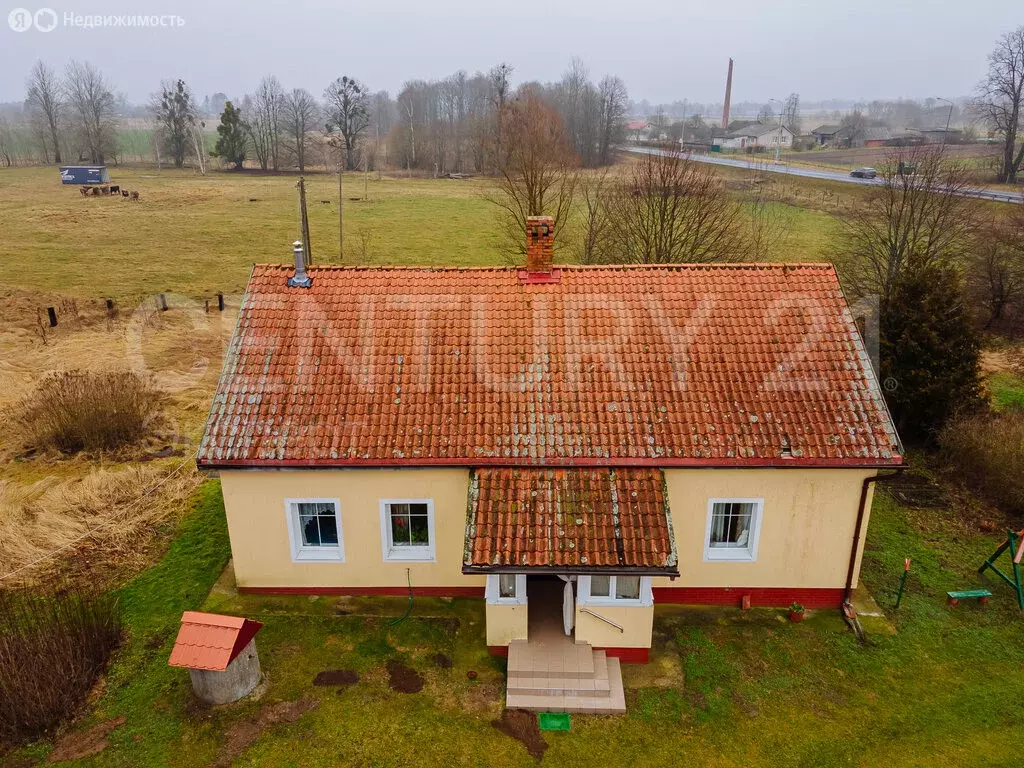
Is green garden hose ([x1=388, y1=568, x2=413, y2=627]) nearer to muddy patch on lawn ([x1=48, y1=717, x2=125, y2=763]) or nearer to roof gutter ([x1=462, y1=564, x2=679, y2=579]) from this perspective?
roof gutter ([x1=462, y1=564, x2=679, y2=579])

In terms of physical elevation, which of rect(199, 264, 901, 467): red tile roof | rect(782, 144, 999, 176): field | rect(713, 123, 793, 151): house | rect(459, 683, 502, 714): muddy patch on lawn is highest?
rect(713, 123, 793, 151): house

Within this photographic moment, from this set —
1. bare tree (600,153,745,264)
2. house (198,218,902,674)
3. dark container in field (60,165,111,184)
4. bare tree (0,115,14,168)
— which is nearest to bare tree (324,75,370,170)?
dark container in field (60,165,111,184)

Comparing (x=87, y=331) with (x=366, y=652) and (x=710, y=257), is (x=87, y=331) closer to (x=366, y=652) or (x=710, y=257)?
(x=366, y=652)

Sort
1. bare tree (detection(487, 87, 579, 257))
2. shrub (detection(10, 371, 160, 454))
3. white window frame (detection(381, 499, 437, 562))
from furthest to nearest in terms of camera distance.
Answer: bare tree (detection(487, 87, 579, 257)) → shrub (detection(10, 371, 160, 454)) → white window frame (detection(381, 499, 437, 562))

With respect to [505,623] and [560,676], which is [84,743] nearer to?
[505,623]

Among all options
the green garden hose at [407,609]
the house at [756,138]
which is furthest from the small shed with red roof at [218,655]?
the house at [756,138]

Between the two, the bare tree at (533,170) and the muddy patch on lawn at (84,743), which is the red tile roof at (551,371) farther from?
the bare tree at (533,170)

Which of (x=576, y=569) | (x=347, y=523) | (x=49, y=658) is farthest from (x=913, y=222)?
(x=49, y=658)

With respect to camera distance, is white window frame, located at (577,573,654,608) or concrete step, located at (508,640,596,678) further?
white window frame, located at (577,573,654,608)
